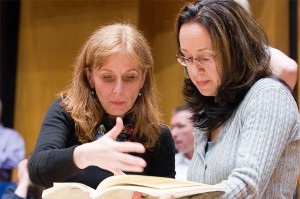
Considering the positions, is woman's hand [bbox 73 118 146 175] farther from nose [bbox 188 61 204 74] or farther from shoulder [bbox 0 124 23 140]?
shoulder [bbox 0 124 23 140]

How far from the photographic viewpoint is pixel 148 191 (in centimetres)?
118

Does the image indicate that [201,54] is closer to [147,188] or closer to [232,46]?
[232,46]

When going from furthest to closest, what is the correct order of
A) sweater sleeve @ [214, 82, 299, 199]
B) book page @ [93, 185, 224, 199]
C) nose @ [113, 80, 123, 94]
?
1. nose @ [113, 80, 123, 94]
2. sweater sleeve @ [214, 82, 299, 199]
3. book page @ [93, 185, 224, 199]

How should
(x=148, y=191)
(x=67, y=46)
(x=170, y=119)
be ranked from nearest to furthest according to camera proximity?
(x=148, y=191) → (x=170, y=119) → (x=67, y=46)

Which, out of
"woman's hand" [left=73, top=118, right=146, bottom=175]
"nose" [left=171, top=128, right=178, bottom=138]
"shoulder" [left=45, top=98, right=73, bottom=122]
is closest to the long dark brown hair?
"woman's hand" [left=73, top=118, right=146, bottom=175]

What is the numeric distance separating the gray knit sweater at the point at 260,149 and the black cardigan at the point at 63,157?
1.12ft

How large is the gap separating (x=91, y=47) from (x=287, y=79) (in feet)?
2.81

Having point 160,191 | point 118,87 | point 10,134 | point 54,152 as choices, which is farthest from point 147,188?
point 10,134

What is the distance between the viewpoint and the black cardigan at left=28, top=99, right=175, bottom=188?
151 cm

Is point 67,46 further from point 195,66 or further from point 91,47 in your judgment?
point 195,66

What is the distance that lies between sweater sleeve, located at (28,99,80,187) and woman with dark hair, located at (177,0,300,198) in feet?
1.21

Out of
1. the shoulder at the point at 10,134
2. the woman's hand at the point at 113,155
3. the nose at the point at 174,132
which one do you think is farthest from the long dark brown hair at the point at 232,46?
the shoulder at the point at 10,134

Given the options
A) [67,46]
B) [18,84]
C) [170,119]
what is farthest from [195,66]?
[18,84]

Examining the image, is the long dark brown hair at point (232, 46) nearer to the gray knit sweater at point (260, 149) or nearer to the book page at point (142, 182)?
the gray knit sweater at point (260, 149)
